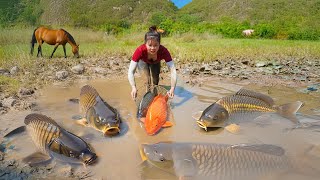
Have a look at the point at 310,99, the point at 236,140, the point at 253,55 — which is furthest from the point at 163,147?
the point at 253,55

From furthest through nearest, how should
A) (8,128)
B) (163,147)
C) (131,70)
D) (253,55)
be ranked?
1. (253,55)
2. (131,70)
3. (8,128)
4. (163,147)

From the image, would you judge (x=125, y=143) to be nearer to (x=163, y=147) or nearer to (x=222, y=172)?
(x=163, y=147)

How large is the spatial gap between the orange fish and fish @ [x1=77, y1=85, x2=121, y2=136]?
0.40m

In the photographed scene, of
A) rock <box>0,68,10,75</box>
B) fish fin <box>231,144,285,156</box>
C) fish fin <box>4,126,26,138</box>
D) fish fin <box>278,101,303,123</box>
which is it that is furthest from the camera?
rock <box>0,68,10,75</box>

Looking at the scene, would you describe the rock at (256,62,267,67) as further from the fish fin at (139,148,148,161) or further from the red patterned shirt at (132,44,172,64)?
the fish fin at (139,148,148,161)

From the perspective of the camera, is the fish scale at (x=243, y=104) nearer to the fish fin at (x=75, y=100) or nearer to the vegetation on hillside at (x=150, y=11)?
the fish fin at (x=75, y=100)

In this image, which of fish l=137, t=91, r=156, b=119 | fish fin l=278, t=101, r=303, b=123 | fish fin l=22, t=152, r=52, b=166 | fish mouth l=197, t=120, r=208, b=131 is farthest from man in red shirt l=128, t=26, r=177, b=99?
fish fin l=22, t=152, r=52, b=166

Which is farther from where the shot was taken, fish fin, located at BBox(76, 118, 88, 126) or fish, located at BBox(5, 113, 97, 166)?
fish fin, located at BBox(76, 118, 88, 126)

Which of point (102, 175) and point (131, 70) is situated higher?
point (131, 70)

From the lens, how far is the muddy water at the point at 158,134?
3.34 metres

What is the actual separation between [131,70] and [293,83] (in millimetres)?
3813

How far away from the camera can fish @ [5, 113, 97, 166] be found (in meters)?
3.29

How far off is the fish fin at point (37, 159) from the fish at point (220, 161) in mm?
1042

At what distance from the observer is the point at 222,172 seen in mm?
2953
